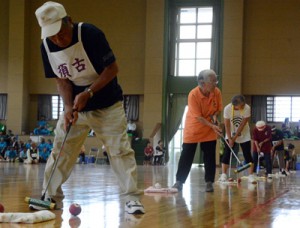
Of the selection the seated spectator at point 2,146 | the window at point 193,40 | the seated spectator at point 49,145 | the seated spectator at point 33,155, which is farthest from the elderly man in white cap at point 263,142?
the seated spectator at point 2,146

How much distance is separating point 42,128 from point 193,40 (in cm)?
774

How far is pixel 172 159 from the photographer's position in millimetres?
23531

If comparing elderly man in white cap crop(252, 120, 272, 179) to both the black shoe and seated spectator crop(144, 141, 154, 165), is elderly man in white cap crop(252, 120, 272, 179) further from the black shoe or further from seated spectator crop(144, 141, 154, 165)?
seated spectator crop(144, 141, 154, 165)

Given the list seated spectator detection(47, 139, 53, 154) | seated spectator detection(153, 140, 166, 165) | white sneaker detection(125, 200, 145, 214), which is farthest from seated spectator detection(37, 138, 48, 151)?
white sneaker detection(125, 200, 145, 214)

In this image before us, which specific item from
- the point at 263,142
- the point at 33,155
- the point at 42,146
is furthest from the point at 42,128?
the point at 263,142

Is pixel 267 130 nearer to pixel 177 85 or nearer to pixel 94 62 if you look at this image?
pixel 94 62

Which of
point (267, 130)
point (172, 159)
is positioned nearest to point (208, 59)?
point (172, 159)

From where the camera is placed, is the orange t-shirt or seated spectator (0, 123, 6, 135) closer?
the orange t-shirt

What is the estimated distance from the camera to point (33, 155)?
67.8 feet

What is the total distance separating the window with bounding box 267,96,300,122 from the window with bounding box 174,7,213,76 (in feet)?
10.4

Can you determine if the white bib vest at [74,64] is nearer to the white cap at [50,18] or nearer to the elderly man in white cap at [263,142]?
the white cap at [50,18]

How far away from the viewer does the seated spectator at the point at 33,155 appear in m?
20.1

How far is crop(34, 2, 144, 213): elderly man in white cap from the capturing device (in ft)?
12.1

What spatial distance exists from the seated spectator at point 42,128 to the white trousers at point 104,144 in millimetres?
19852
